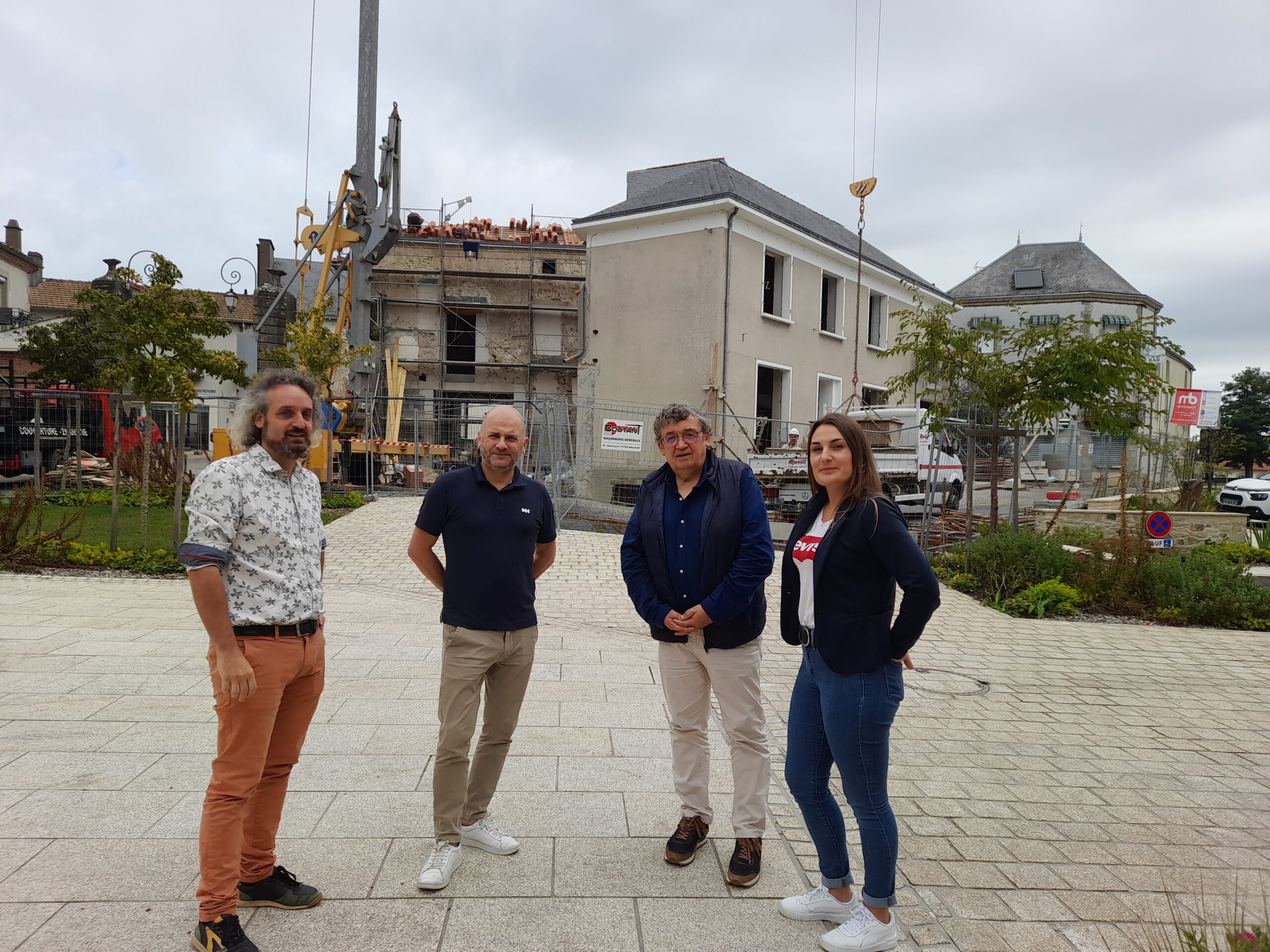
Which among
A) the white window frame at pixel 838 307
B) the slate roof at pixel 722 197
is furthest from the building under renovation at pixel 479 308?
the white window frame at pixel 838 307

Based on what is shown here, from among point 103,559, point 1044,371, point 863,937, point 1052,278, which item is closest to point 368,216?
point 103,559

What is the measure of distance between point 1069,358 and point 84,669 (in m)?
11.3

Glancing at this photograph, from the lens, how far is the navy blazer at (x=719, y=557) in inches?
131

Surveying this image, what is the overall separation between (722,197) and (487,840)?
1866 cm

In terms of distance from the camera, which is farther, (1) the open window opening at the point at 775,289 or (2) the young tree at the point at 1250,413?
(2) the young tree at the point at 1250,413

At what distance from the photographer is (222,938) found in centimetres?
263

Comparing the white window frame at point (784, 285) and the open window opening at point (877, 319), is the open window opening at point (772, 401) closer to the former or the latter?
the white window frame at point (784, 285)

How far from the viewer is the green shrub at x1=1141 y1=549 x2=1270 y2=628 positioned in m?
9.30

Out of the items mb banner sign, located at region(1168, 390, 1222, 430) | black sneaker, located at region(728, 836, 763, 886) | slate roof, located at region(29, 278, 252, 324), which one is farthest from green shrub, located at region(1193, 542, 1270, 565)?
slate roof, located at region(29, 278, 252, 324)

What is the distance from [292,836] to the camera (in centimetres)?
350

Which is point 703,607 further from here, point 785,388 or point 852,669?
point 785,388

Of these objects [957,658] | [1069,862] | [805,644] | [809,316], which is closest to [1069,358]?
[957,658]

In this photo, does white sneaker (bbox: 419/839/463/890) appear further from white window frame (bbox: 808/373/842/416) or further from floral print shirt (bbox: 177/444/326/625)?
white window frame (bbox: 808/373/842/416)

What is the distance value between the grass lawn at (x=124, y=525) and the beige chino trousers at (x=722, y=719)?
31.1 feet
